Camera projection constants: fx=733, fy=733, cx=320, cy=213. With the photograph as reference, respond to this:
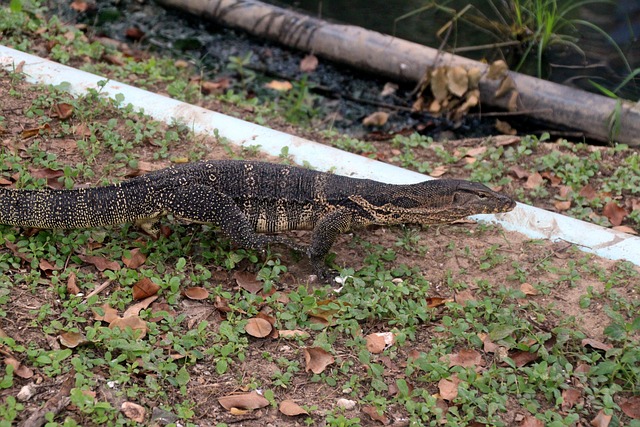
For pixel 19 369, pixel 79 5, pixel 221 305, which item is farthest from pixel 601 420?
pixel 79 5

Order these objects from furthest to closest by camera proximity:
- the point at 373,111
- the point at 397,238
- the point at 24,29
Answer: the point at 373,111 → the point at 24,29 → the point at 397,238

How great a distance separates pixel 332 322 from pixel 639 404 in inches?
67.3

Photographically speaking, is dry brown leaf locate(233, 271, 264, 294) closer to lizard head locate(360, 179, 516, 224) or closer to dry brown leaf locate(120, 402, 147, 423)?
lizard head locate(360, 179, 516, 224)

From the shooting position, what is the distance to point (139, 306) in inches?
165

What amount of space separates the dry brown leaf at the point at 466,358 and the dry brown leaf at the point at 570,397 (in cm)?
47

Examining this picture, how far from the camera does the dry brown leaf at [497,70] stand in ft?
25.6

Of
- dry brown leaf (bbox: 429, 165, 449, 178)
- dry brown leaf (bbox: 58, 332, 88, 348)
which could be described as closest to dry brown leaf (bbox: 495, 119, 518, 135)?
dry brown leaf (bbox: 429, 165, 449, 178)

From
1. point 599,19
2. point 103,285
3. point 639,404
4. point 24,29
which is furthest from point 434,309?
point 599,19

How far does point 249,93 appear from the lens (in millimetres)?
8430

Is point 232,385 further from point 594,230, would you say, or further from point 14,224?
point 594,230

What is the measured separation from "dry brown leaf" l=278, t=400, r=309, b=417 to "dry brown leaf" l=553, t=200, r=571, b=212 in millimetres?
3249

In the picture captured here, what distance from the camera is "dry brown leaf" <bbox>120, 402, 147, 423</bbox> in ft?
11.2

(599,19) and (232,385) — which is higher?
(599,19)

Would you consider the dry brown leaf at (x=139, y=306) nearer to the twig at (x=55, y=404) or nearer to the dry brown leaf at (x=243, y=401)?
the twig at (x=55, y=404)
